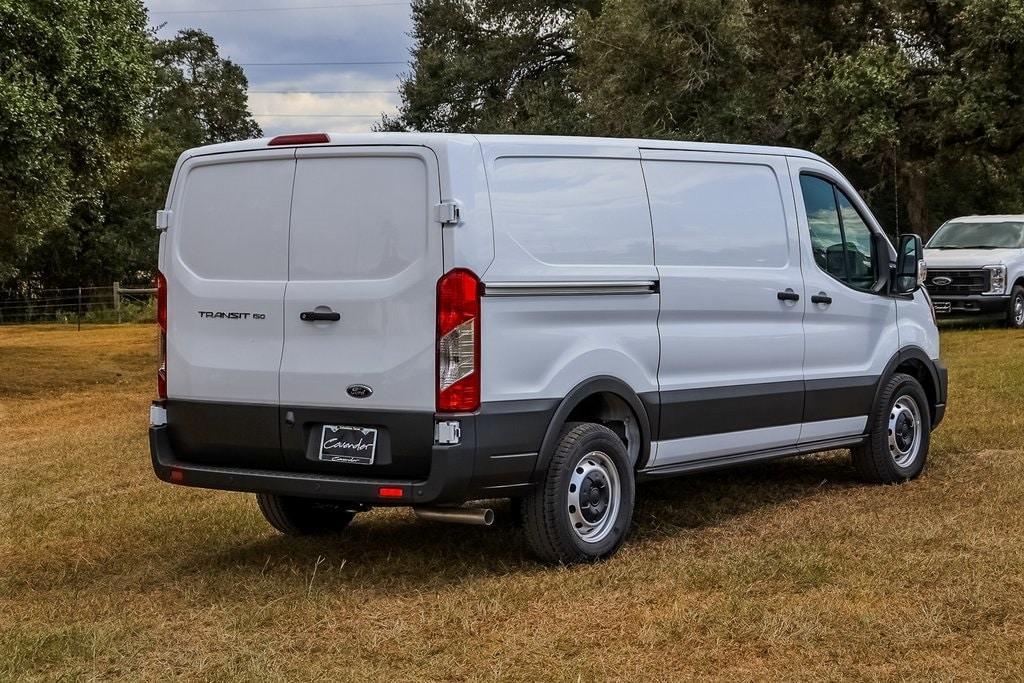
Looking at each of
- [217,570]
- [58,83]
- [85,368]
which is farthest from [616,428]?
[85,368]

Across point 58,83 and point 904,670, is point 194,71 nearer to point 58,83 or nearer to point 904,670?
point 58,83

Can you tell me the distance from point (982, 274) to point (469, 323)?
19077mm

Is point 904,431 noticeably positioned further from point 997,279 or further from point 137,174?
point 137,174

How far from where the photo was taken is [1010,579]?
6.39 m

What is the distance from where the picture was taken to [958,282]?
2406cm

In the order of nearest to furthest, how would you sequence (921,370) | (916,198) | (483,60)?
(921,370) → (916,198) → (483,60)

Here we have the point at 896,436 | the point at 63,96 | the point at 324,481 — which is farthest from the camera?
the point at 63,96

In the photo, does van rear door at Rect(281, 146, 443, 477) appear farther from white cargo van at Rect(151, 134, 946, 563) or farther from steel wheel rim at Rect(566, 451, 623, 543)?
steel wheel rim at Rect(566, 451, 623, 543)

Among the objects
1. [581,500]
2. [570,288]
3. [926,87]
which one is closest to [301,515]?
[581,500]

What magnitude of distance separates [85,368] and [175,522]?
15191 mm

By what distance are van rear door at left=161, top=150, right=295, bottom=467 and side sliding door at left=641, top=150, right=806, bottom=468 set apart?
196 cm

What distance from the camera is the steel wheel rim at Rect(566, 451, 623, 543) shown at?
7012 mm

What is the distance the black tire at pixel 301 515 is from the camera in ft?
26.3

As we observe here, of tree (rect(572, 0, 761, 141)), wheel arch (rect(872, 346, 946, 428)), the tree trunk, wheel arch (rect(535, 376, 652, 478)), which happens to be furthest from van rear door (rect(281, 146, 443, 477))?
the tree trunk
